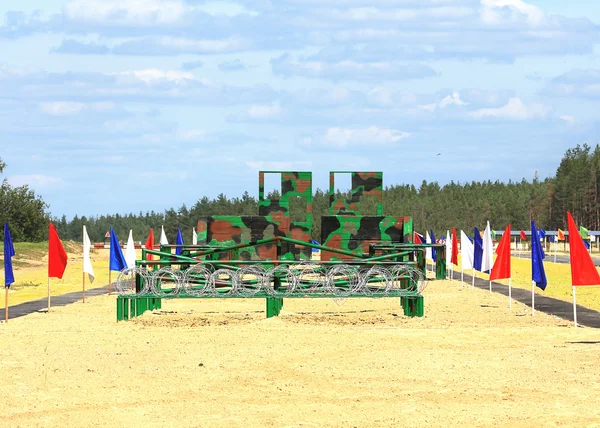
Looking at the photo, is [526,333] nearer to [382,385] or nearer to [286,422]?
[382,385]

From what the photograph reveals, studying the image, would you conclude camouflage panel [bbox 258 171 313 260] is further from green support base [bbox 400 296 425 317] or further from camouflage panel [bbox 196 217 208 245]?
green support base [bbox 400 296 425 317]

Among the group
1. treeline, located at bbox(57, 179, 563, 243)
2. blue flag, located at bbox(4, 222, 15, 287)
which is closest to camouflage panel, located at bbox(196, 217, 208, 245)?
blue flag, located at bbox(4, 222, 15, 287)

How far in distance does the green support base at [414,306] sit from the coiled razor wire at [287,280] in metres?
0.44

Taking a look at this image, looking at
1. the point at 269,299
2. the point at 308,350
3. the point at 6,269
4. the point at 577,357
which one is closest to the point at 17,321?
the point at 6,269

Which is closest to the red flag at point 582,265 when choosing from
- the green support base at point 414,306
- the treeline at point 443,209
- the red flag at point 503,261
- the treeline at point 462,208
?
the green support base at point 414,306

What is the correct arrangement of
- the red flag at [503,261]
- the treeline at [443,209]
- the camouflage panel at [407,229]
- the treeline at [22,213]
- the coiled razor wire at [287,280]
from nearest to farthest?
the coiled razor wire at [287,280] < the red flag at [503,261] < the camouflage panel at [407,229] < the treeline at [22,213] < the treeline at [443,209]

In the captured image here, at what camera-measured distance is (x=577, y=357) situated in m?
16.8

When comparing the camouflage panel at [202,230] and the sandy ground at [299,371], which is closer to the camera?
the sandy ground at [299,371]

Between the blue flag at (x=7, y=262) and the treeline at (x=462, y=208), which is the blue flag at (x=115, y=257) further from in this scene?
the treeline at (x=462, y=208)

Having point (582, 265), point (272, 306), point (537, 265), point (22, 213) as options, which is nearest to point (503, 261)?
point (537, 265)

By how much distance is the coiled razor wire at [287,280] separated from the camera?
2328 cm

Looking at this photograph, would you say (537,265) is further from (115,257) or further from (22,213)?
(22,213)

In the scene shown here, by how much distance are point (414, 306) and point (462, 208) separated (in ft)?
480

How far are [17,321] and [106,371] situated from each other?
9.25 metres
